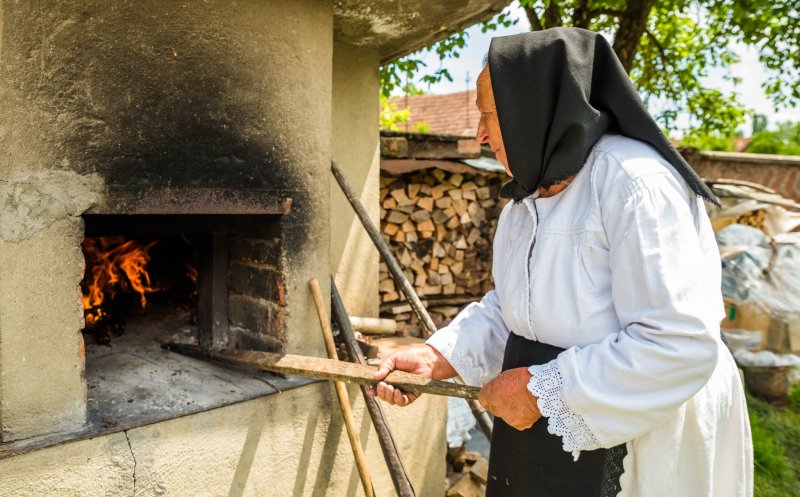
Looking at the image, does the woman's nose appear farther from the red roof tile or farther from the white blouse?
the red roof tile

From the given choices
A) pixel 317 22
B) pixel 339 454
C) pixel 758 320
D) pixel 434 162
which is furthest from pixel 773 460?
pixel 317 22

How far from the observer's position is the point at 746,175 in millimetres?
10984

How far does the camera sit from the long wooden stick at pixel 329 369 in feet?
6.09

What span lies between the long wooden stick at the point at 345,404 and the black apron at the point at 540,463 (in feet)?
2.61

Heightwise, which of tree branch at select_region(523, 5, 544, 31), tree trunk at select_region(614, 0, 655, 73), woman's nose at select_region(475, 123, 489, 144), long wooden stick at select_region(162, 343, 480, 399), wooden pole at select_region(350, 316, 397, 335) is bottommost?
wooden pole at select_region(350, 316, 397, 335)

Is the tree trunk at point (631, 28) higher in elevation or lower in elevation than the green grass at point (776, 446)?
higher

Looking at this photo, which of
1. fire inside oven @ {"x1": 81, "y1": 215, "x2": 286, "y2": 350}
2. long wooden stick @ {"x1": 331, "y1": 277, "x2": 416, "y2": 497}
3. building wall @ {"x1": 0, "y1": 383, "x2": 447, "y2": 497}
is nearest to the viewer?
building wall @ {"x1": 0, "y1": 383, "x2": 447, "y2": 497}

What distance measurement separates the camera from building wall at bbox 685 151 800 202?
10617mm

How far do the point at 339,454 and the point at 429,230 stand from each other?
3569 millimetres

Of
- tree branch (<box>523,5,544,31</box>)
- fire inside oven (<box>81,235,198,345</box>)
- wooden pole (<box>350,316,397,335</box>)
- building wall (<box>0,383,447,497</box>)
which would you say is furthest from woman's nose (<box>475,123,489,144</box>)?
tree branch (<box>523,5,544,31</box>)

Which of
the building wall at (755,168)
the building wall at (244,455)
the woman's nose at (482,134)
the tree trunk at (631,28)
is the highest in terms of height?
the tree trunk at (631,28)

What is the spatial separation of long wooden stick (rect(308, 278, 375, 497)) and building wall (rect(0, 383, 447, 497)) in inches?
6.8

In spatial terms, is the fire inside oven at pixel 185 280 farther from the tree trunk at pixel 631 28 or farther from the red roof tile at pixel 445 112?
the red roof tile at pixel 445 112

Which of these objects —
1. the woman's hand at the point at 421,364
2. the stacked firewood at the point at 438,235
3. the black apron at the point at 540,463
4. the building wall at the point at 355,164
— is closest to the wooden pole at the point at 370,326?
the building wall at the point at 355,164
